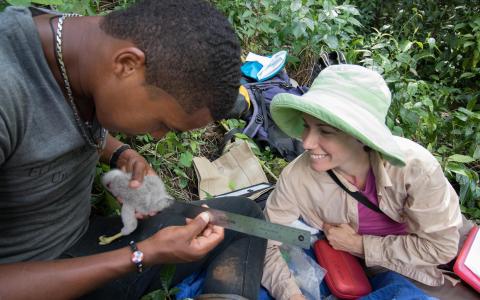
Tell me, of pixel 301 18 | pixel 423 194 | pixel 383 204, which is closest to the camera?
pixel 423 194

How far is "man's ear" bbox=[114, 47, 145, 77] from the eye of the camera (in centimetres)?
123

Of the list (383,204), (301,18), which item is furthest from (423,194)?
(301,18)

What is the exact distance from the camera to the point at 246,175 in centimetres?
341

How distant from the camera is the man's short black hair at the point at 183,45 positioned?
1.23 m

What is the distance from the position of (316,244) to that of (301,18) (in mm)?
3083

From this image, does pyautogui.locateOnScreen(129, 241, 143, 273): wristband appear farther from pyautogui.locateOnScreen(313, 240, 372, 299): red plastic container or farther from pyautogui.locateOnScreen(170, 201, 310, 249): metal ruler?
pyautogui.locateOnScreen(313, 240, 372, 299): red plastic container

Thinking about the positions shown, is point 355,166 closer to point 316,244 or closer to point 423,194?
point 423,194

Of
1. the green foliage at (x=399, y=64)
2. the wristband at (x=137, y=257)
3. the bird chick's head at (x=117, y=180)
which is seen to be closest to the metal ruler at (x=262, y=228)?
the wristband at (x=137, y=257)

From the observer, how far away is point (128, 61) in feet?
4.10

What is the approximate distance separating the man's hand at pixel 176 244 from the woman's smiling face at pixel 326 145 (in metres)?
0.79

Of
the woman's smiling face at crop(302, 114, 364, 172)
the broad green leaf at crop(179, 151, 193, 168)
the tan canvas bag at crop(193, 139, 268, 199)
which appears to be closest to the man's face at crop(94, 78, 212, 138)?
the woman's smiling face at crop(302, 114, 364, 172)

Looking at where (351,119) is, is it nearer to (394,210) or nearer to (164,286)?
(394,210)

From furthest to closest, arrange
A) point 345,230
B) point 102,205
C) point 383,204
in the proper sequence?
point 102,205, point 345,230, point 383,204

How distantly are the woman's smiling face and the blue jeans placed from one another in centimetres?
48
